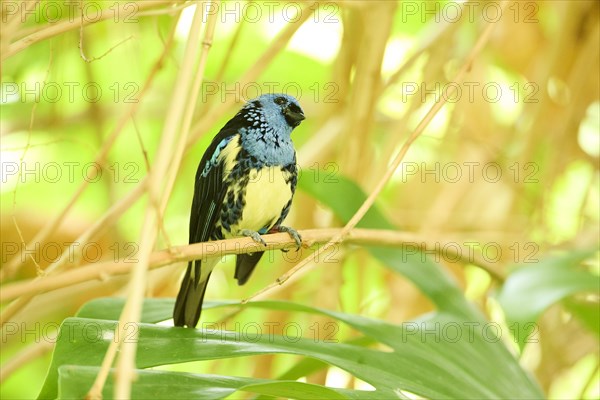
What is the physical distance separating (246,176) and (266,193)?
78 millimetres

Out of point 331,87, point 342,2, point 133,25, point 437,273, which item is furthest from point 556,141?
point 133,25

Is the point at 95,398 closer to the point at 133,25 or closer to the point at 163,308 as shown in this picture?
the point at 163,308

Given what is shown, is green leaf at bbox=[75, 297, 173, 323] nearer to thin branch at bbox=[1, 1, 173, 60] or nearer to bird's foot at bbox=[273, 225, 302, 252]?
bird's foot at bbox=[273, 225, 302, 252]

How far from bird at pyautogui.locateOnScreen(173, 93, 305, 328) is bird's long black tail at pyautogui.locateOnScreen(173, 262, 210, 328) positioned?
10 centimetres

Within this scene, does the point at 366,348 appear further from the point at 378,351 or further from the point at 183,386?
the point at 183,386

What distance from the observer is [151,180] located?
1.01m

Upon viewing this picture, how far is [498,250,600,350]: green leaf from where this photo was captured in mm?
1984

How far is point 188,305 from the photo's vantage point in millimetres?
1897

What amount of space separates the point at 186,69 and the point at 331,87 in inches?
Result: 74.1

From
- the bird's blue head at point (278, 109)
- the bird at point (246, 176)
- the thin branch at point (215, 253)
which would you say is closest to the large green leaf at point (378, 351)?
the thin branch at point (215, 253)

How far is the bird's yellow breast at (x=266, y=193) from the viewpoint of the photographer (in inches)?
89.4

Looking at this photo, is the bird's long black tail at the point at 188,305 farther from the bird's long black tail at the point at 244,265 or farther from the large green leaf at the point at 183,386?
the large green leaf at the point at 183,386

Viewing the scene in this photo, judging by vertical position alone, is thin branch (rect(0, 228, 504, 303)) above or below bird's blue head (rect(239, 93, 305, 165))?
below

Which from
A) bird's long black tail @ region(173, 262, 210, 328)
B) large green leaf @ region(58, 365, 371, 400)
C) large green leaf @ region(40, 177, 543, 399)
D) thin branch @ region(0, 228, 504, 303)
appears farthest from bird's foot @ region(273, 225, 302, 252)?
large green leaf @ region(58, 365, 371, 400)
